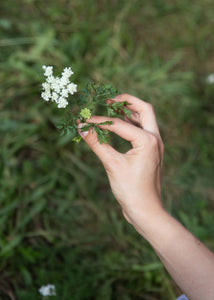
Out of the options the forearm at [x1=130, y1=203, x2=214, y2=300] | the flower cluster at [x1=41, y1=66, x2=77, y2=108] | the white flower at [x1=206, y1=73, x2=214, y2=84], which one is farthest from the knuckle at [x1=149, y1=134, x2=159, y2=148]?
the white flower at [x1=206, y1=73, x2=214, y2=84]

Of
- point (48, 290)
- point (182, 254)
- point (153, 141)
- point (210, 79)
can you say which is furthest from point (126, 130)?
point (210, 79)

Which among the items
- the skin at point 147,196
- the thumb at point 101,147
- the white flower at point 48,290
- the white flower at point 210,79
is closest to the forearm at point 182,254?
the skin at point 147,196

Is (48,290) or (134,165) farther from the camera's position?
(48,290)

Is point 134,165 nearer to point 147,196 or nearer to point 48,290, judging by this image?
point 147,196

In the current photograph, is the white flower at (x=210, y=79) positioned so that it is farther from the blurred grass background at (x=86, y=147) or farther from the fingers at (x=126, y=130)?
the fingers at (x=126, y=130)

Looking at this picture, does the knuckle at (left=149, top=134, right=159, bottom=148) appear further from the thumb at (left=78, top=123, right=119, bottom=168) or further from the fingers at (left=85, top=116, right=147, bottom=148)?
the thumb at (left=78, top=123, right=119, bottom=168)

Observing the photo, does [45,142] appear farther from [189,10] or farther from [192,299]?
[189,10]
